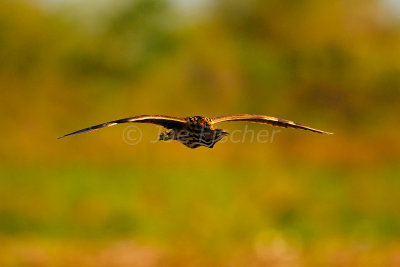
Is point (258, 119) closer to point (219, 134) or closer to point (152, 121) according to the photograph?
point (219, 134)

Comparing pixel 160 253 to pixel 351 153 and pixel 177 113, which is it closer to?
pixel 177 113

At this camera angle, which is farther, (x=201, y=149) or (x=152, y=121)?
(x=201, y=149)

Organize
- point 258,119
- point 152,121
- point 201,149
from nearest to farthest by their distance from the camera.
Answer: point 152,121, point 258,119, point 201,149

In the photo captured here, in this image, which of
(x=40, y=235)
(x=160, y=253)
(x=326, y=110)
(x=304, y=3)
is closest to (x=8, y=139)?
(x=40, y=235)

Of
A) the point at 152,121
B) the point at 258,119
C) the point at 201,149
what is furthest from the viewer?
the point at 201,149

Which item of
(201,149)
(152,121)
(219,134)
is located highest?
(201,149)

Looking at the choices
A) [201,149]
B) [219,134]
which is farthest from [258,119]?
[201,149]

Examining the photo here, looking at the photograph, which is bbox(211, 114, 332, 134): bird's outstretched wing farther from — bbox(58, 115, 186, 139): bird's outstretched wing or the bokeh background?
the bokeh background

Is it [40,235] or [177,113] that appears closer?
[40,235]

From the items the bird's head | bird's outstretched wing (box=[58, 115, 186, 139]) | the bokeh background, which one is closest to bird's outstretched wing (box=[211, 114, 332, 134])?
the bird's head
